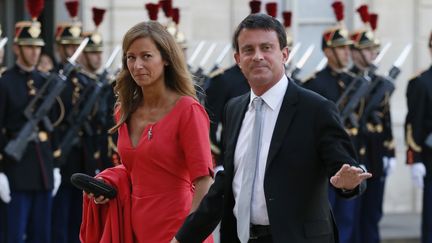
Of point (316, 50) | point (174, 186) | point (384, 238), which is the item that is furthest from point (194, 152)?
point (316, 50)

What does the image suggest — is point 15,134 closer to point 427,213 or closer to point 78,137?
point 78,137

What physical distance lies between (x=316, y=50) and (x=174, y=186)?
25.9ft

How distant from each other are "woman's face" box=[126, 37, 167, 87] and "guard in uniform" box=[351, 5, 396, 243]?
5.60 meters

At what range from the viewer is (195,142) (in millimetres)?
5047

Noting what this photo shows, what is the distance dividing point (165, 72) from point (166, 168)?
0.44 meters

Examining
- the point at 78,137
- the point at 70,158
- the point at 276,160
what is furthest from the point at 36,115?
the point at 276,160

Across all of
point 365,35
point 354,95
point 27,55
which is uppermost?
point 27,55

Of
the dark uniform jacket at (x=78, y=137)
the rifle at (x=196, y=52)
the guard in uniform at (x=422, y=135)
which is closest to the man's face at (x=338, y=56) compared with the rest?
the guard in uniform at (x=422, y=135)

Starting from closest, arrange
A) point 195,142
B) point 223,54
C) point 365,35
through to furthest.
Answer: point 195,142, point 365,35, point 223,54

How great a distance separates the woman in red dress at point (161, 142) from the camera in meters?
5.08

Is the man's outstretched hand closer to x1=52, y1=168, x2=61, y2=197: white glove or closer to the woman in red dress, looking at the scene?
the woman in red dress

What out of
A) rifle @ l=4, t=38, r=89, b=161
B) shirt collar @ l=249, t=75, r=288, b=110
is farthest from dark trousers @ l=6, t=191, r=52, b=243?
shirt collar @ l=249, t=75, r=288, b=110

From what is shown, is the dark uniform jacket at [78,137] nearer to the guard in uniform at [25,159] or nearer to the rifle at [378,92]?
the guard in uniform at [25,159]

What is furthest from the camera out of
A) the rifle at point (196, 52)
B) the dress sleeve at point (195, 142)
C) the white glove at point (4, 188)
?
the rifle at point (196, 52)
